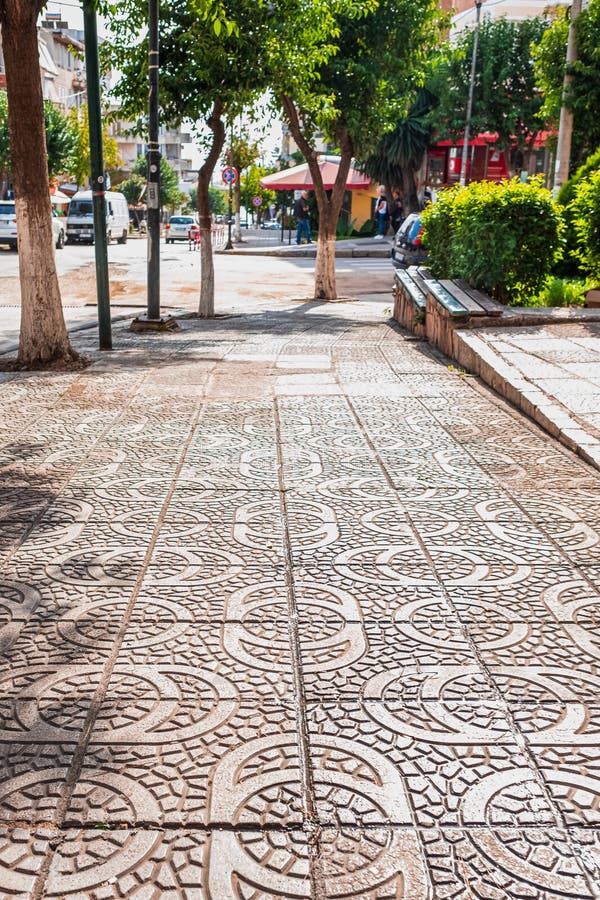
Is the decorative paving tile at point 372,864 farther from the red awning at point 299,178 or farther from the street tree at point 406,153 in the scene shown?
the street tree at point 406,153

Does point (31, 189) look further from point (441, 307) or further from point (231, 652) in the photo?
point (231, 652)

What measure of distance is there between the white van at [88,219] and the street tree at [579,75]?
2121cm

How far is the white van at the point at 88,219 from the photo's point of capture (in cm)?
3878

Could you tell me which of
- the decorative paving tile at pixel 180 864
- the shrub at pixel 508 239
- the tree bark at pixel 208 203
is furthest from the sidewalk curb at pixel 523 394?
the tree bark at pixel 208 203

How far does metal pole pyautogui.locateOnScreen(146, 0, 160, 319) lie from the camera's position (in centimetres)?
1088

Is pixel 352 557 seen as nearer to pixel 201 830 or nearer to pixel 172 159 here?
pixel 201 830

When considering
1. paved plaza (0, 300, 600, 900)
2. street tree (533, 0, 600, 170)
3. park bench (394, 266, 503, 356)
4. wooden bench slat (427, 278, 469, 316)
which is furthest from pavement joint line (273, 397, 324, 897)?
street tree (533, 0, 600, 170)

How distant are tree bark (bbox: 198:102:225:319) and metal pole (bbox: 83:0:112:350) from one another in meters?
4.40

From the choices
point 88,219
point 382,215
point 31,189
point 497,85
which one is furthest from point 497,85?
point 31,189

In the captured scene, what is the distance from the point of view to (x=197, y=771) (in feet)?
7.32

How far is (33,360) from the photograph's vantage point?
816 centimetres

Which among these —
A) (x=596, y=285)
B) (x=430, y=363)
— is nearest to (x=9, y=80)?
(x=430, y=363)

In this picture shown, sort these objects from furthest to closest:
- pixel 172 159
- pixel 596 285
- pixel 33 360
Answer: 1. pixel 172 159
2. pixel 596 285
3. pixel 33 360

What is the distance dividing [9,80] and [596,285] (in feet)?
21.4
